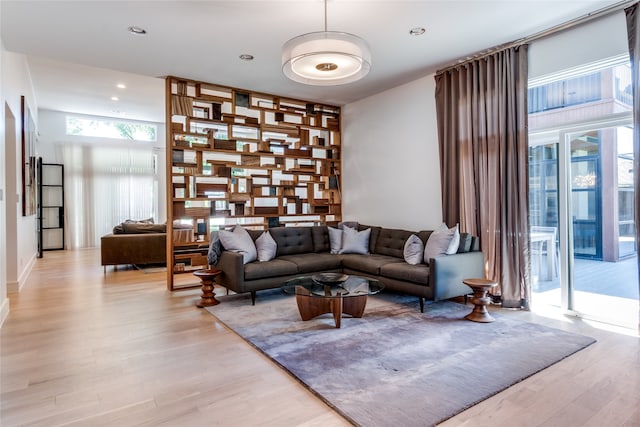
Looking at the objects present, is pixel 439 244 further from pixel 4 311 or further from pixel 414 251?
pixel 4 311

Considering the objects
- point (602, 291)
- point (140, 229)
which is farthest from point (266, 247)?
point (602, 291)

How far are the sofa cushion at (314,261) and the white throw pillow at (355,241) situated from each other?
23 centimetres

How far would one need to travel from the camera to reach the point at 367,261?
178 inches

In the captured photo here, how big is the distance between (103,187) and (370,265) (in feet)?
25.9

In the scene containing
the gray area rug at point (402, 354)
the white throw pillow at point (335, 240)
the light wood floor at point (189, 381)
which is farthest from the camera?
the white throw pillow at point (335, 240)

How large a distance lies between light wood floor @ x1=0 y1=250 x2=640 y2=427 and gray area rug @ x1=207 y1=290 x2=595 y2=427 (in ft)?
0.35

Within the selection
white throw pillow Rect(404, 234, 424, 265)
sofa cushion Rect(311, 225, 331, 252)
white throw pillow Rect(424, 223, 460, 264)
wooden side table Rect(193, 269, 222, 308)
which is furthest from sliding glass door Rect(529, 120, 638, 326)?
wooden side table Rect(193, 269, 222, 308)

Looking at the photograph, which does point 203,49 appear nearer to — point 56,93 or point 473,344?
point 473,344

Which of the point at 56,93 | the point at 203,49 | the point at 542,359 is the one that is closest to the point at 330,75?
the point at 203,49

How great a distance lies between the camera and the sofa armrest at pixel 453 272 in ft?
12.1

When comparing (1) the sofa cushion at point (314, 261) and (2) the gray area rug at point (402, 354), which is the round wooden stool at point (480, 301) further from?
(1) the sofa cushion at point (314, 261)

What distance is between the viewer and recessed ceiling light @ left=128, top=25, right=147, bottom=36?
11.6ft

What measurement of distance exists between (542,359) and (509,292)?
55.8 inches

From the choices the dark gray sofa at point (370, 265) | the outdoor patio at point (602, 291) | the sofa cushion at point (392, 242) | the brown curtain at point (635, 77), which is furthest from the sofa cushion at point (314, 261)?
the brown curtain at point (635, 77)
